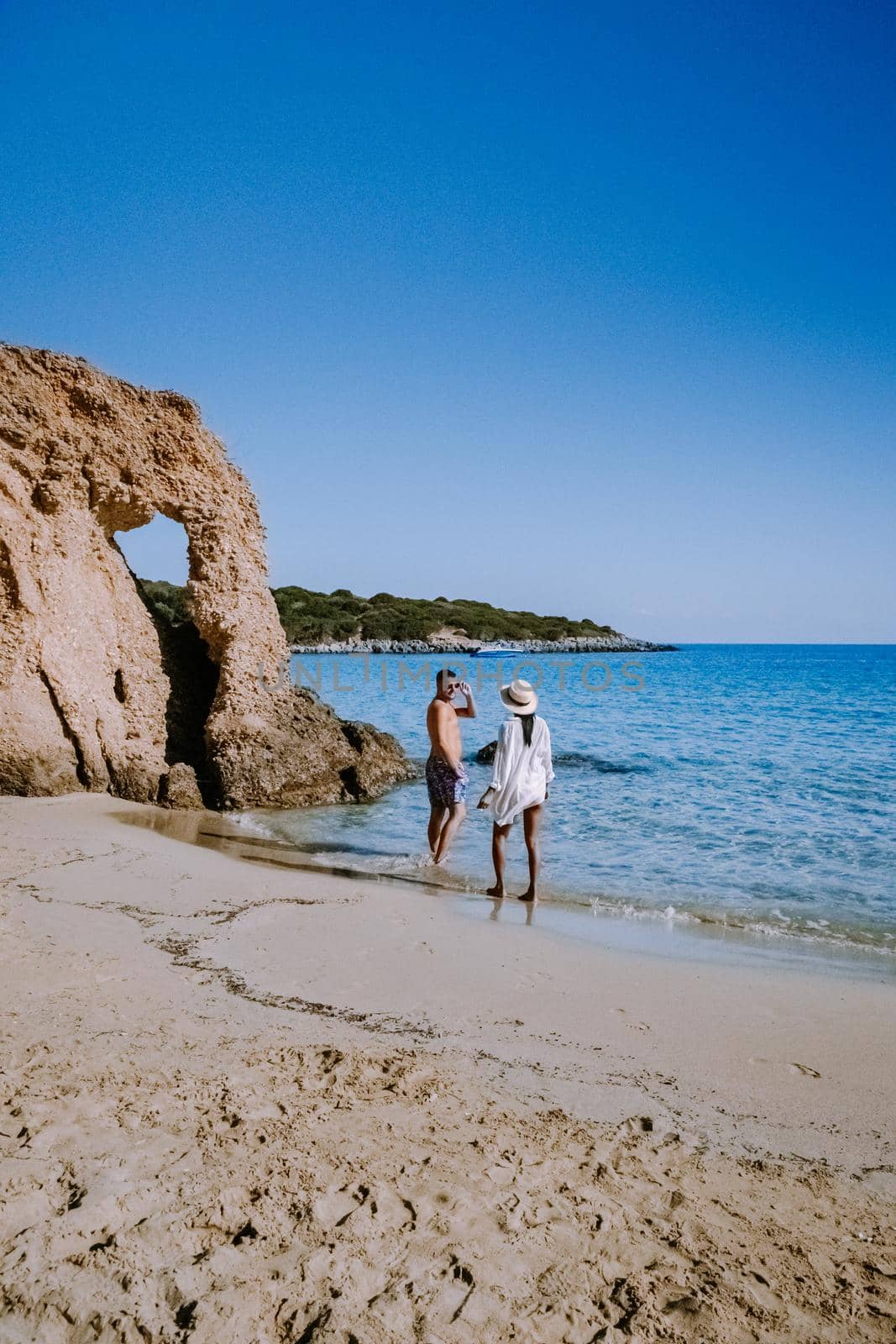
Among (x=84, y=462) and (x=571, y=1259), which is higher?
(x=84, y=462)

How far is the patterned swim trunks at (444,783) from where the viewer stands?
8.21 metres

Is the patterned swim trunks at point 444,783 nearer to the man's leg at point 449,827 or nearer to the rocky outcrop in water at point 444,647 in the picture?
the man's leg at point 449,827

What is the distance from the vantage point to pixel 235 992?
4.25 m

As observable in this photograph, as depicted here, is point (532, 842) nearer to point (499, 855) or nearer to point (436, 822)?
point (499, 855)

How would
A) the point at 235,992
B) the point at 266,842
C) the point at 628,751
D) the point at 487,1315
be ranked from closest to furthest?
the point at 487,1315
the point at 235,992
the point at 266,842
the point at 628,751

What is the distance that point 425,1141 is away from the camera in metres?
2.89

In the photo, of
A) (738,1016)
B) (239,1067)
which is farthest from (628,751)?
(239,1067)

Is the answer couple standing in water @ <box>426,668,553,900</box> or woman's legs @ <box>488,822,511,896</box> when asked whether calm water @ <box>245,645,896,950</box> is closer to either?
woman's legs @ <box>488,822,511,896</box>

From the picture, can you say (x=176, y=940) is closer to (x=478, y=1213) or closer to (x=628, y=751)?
(x=478, y=1213)

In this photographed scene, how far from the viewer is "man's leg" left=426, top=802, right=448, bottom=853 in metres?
8.38

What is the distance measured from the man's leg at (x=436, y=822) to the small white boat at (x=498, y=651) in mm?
62074

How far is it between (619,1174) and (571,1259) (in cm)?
50

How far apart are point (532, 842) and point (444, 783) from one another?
1372 mm

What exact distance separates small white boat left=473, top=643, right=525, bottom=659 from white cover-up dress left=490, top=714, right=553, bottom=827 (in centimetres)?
6325
